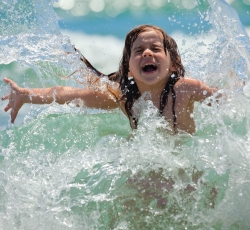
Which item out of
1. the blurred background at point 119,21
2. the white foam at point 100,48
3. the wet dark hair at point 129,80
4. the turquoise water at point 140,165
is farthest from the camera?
the blurred background at point 119,21

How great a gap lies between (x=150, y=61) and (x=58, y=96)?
23.8 inches

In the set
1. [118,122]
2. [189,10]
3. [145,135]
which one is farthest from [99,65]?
[145,135]

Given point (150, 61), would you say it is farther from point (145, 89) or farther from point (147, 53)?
point (145, 89)

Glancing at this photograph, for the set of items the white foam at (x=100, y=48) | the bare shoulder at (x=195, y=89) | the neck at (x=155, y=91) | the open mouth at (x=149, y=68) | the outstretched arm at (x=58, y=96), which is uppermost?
the open mouth at (x=149, y=68)

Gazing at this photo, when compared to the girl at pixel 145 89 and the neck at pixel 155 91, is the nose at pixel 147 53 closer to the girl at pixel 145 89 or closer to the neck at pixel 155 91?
the girl at pixel 145 89

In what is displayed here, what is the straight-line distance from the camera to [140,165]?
2449 millimetres

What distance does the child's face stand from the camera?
8.91ft

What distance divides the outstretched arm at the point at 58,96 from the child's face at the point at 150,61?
9.9 inches

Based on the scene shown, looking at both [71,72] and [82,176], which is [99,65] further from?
[82,176]

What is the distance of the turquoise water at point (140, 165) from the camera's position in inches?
88.7

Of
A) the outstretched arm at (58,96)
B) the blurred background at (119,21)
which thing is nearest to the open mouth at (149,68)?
the outstretched arm at (58,96)

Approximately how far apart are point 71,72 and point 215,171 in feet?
4.45

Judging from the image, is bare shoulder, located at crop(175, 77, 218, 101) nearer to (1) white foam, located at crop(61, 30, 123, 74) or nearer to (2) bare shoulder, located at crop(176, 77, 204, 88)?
(2) bare shoulder, located at crop(176, 77, 204, 88)

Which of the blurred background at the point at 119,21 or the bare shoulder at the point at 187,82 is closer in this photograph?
the bare shoulder at the point at 187,82
